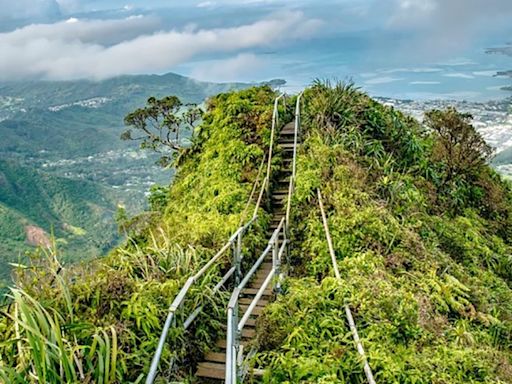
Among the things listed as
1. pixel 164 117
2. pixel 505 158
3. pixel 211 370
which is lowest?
pixel 505 158

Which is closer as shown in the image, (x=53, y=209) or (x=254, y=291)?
(x=254, y=291)

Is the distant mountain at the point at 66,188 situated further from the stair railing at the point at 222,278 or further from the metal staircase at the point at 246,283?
the metal staircase at the point at 246,283

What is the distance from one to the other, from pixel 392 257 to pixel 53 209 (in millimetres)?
89105

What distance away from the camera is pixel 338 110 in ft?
39.0

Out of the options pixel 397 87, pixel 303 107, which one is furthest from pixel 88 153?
pixel 303 107

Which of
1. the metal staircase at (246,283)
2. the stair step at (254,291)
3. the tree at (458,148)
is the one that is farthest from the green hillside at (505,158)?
the stair step at (254,291)

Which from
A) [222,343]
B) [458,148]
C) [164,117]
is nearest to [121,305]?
[222,343]

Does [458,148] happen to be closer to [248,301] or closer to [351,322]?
[248,301]

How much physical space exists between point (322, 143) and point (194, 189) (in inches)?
103

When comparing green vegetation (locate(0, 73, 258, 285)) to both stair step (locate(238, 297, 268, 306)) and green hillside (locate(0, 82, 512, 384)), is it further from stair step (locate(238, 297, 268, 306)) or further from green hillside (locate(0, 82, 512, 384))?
stair step (locate(238, 297, 268, 306))

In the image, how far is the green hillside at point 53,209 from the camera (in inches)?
2918

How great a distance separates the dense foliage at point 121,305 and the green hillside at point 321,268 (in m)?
0.02

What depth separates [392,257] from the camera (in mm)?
7617

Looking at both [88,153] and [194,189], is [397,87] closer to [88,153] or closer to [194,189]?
[194,189]
